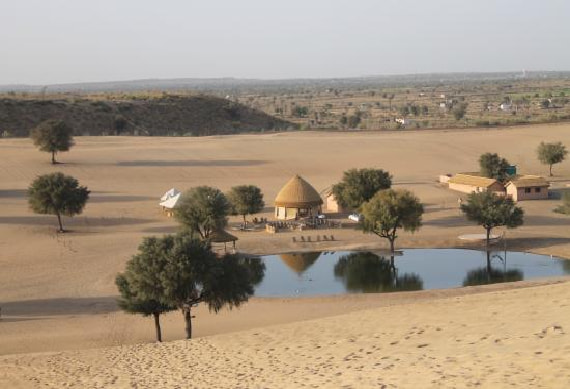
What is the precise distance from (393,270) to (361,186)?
10881 millimetres

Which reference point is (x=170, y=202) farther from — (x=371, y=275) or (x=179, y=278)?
(x=179, y=278)

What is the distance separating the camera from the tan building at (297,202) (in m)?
47.3

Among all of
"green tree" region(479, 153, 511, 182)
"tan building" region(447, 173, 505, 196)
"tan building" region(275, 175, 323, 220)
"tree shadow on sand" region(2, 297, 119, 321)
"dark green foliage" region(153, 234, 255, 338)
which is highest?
"green tree" region(479, 153, 511, 182)

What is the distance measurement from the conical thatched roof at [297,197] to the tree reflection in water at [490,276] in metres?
13.4

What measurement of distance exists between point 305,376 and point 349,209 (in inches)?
1336

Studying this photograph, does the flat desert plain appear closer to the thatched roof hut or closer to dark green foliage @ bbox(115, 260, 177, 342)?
dark green foliage @ bbox(115, 260, 177, 342)

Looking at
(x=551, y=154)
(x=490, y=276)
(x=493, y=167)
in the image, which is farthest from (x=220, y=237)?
(x=551, y=154)

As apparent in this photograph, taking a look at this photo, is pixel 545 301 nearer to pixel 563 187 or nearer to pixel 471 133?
pixel 563 187

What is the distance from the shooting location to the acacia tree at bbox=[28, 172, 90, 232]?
1713 inches

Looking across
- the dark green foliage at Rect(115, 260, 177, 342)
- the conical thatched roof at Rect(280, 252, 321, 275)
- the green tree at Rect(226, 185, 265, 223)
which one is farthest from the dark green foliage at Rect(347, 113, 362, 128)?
the dark green foliage at Rect(115, 260, 177, 342)

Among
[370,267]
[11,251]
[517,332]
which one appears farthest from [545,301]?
[11,251]

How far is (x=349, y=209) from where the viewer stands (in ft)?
163

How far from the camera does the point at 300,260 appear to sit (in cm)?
3934

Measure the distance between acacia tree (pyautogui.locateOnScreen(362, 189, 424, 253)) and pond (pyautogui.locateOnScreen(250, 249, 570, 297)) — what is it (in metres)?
1.36
